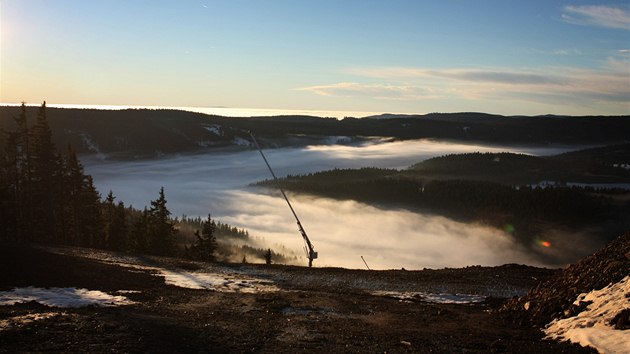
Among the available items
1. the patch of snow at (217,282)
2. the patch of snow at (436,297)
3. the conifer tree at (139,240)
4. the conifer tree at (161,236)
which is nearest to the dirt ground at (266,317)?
the patch of snow at (436,297)

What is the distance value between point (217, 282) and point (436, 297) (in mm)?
12492

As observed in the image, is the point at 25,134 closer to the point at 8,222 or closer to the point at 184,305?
the point at 8,222

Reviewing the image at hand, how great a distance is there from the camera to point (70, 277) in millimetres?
24031

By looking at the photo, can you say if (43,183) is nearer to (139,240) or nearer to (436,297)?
(139,240)

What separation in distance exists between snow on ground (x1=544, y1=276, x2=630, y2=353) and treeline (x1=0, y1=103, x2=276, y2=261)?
148 feet

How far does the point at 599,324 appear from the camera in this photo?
50.4 feet

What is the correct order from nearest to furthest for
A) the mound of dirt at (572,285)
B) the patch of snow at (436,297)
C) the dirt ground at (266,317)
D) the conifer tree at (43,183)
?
the dirt ground at (266,317) < the mound of dirt at (572,285) < the patch of snow at (436,297) < the conifer tree at (43,183)

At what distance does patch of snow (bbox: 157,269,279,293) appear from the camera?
27.5 m

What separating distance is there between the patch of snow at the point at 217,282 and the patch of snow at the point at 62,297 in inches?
234

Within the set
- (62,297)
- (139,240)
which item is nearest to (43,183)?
(139,240)

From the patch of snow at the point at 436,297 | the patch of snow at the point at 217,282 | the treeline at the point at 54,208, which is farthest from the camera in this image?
the treeline at the point at 54,208

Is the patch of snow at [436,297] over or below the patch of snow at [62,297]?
below

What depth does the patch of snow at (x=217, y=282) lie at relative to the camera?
27.5m

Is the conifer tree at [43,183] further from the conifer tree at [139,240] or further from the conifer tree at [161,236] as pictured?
the conifer tree at [161,236]
